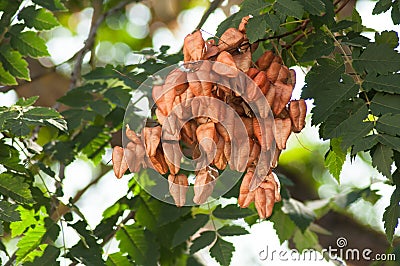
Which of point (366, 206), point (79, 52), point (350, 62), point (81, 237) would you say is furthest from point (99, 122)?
point (366, 206)

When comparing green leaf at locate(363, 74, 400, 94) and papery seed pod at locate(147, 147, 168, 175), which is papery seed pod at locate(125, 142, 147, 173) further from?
green leaf at locate(363, 74, 400, 94)

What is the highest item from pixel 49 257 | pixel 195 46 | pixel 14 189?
pixel 195 46

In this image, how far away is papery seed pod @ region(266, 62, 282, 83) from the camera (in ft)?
3.64

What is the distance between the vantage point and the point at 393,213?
123 centimetres

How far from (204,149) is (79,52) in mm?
1209

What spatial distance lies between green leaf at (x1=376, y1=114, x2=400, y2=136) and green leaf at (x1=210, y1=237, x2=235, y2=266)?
0.49m

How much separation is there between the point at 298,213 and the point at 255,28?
87 cm

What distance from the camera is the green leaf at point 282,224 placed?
6.18 ft

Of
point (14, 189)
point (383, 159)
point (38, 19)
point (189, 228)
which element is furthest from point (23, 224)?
point (383, 159)

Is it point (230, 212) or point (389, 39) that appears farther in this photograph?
point (230, 212)

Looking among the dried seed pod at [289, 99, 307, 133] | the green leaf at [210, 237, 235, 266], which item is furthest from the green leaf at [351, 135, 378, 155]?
the green leaf at [210, 237, 235, 266]

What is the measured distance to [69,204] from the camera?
1562 mm

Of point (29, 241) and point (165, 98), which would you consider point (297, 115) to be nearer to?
point (165, 98)

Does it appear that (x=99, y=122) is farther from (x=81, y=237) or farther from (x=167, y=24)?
(x=167, y=24)
